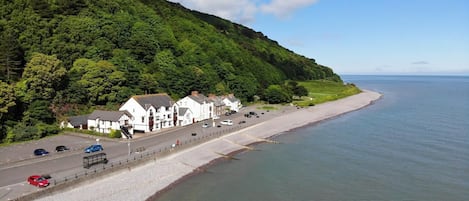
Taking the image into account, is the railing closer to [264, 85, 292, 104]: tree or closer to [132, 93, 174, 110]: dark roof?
[132, 93, 174, 110]: dark roof

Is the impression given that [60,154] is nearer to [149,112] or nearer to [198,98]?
[149,112]

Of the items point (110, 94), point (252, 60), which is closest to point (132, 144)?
point (110, 94)

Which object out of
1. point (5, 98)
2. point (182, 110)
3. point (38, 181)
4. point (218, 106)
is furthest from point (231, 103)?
point (38, 181)

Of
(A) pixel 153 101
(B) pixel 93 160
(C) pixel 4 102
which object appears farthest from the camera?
(A) pixel 153 101

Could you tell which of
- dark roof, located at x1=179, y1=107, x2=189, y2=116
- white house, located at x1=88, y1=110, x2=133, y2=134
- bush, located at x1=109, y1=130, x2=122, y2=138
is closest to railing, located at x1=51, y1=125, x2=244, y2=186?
bush, located at x1=109, y1=130, x2=122, y2=138

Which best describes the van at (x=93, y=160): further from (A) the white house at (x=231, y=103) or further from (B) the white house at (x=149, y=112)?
(A) the white house at (x=231, y=103)

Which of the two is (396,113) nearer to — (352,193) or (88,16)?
(352,193)

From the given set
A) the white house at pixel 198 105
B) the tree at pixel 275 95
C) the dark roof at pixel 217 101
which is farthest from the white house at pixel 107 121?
the tree at pixel 275 95
